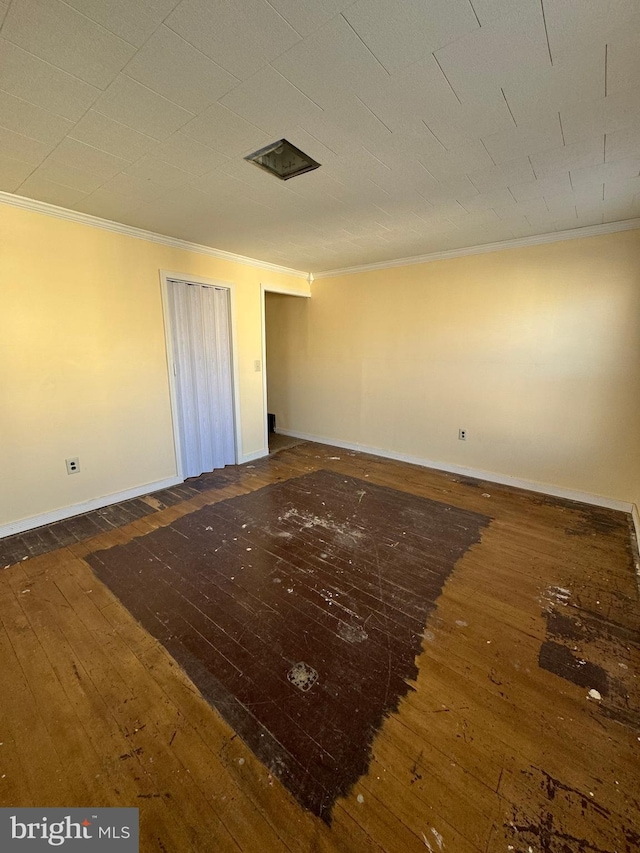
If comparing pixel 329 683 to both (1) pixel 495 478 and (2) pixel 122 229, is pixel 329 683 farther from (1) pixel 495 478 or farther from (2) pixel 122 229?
(2) pixel 122 229

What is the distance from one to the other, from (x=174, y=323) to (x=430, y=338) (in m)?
2.96

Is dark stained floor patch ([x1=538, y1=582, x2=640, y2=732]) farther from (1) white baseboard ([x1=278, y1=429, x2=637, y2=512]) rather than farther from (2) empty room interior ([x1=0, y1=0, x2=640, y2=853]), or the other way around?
(1) white baseboard ([x1=278, y1=429, x2=637, y2=512])

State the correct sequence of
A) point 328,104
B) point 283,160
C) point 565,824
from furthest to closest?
point 283,160, point 328,104, point 565,824

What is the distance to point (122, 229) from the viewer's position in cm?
307

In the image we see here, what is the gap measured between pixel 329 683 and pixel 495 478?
3124mm

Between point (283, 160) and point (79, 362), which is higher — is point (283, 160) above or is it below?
above

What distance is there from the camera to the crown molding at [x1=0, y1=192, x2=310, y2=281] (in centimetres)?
252

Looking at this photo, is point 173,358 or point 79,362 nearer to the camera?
point 79,362

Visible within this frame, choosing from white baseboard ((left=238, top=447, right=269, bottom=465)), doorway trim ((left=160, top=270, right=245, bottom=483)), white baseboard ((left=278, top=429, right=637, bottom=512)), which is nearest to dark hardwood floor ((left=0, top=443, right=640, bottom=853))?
white baseboard ((left=278, top=429, right=637, bottom=512))

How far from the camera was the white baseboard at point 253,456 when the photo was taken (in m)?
4.56

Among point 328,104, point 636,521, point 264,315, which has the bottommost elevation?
point 636,521

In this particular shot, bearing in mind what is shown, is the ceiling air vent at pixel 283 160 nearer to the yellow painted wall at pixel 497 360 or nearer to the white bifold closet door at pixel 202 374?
the white bifold closet door at pixel 202 374

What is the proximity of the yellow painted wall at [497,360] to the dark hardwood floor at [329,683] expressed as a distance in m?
0.92

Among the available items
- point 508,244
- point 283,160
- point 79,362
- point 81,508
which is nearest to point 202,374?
point 79,362
